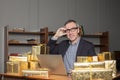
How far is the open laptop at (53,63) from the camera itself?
2.56m

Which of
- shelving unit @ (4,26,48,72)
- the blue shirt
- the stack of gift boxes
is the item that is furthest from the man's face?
shelving unit @ (4,26,48,72)

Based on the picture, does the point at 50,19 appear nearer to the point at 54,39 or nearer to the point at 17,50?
the point at 17,50

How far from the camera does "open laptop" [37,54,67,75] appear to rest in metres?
2.56

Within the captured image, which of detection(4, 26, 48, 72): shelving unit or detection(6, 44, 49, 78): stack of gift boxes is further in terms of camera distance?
detection(4, 26, 48, 72): shelving unit

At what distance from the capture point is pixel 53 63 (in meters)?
2.63

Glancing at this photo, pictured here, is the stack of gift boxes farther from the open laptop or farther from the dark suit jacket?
the dark suit jacket

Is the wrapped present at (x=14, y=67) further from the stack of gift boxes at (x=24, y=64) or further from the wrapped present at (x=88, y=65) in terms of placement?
the wrapped present at (x=88, y=65)

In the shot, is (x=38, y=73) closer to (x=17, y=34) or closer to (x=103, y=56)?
(x=103, y=56)

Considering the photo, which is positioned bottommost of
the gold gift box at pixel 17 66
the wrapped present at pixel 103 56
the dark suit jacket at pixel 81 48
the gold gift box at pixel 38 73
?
the gold gift box at pixel 38 73

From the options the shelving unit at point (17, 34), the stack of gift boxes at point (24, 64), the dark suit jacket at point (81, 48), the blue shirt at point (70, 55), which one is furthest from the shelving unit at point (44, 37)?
the stack of gift boxes at point (24, 64)

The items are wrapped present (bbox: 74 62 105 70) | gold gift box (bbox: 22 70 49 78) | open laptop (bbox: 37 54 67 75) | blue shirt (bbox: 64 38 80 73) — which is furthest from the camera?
blue shirt (bbox: 64 38 80 73)

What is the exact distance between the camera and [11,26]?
19.4ft

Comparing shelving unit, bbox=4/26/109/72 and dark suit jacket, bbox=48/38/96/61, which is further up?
shelving unit, bbox=4/26/109/72

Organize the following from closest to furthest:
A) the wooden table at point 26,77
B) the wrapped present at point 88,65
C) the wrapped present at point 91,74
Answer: the wrapped present at point 91,74
the wrapped present at point 88,65
the wooden table at point 26,77
